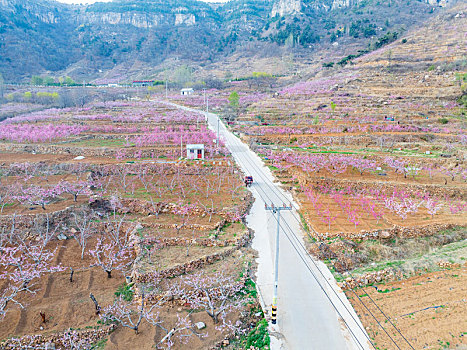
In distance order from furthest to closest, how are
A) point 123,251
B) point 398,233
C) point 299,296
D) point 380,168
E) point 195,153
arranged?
point 195,153 → point 380,168 → point 398,233 → point 123,251 → point 299,296

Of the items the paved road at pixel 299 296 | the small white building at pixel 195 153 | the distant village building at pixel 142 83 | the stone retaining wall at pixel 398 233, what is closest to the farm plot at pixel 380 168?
the stone retaining wall at pixel 398 233

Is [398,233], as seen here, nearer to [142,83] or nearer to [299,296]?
[299,296]

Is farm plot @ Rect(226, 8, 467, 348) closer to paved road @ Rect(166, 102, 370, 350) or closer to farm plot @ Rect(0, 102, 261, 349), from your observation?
paved road @ Rect(166, 102, 370, 350)

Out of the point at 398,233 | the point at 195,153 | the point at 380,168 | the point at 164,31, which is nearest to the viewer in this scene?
the point at 398,233

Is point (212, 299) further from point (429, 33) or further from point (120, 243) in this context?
point (429, 33)

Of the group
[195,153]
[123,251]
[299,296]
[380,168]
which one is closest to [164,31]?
[195,153]

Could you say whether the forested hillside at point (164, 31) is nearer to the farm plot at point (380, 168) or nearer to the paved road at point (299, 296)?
the farm plot at point (380, 168)

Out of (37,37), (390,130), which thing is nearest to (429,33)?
(390,130)

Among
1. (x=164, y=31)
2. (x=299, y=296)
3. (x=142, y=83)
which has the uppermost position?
(x=164, y=31)
